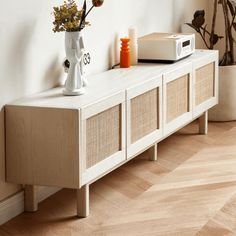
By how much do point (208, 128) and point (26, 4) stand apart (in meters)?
2.23

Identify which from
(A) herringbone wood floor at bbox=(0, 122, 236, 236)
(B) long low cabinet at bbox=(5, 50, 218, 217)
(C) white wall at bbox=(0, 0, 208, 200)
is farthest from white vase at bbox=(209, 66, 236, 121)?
(B) long low cabinet at bbox=(5, 50, 218, 217)

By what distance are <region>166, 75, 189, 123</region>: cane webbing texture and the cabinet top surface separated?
10 centimetres

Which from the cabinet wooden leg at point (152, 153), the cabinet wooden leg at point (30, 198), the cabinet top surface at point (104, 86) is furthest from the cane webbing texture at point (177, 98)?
the cabinet wooden leg at point (30, 198)

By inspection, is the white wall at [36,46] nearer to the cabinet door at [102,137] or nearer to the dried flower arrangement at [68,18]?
the dried flower arrangement at [68,18]

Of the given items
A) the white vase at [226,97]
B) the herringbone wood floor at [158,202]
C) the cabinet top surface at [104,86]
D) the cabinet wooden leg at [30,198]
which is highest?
the cabinet top surface at [104,86]

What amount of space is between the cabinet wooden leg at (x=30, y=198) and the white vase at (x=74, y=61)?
19.5 inches

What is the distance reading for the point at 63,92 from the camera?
3.60m

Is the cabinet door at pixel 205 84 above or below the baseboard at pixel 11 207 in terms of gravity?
above

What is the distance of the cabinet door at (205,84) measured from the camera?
480cm

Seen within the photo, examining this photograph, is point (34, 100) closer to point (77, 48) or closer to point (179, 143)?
point (77, 48)

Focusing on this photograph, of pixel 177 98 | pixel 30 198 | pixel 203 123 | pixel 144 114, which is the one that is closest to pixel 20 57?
pixel 30 198

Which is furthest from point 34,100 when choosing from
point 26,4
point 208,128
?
point 208,128

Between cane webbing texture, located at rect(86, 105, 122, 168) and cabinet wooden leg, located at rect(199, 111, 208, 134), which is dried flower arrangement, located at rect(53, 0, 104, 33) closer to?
cane webbing texture, located at rect(86, 105, 122, 168)

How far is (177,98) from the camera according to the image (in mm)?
4504
